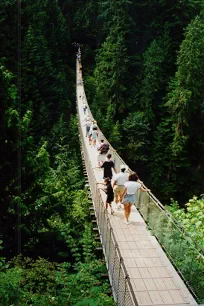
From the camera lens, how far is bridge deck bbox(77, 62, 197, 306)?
231 inches

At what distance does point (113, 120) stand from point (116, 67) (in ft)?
14.0

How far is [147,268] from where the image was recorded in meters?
6.69

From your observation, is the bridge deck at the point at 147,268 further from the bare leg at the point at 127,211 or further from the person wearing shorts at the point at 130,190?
the person wearing shorts at the point at 130,190

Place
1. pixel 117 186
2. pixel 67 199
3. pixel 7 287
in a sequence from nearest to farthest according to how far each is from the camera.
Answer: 1. pixel 7 287
2. pixel 117 186
3. pixel 67 199

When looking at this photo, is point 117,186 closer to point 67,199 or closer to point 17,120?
point 17,120

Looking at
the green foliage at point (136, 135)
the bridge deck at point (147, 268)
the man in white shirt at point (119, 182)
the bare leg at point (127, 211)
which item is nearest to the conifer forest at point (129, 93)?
the green foliage at point (136, 135)

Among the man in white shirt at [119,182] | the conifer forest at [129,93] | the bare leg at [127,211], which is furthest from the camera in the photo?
the conifer forest at [129,93]

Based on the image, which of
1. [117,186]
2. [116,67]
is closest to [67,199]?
[117,186]

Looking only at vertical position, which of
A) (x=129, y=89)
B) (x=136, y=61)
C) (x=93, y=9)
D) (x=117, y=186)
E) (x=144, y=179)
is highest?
(x=93, y=9)

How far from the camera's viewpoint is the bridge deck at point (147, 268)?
231 inches

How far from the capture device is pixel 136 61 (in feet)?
108

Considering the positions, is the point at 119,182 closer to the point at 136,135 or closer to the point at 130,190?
the point at 130,190

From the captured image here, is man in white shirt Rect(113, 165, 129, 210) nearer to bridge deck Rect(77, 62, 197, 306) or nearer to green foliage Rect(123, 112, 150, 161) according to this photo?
bridge deck Rect(77, 62, 197, 306)

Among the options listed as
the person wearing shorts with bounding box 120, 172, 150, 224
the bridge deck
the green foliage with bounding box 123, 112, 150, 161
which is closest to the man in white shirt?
the person wearing shorts with bounding box 120, 172, 150, 224
